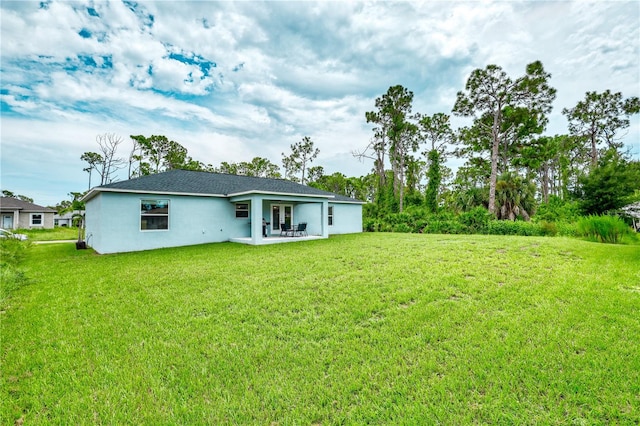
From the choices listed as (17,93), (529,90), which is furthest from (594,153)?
(17,93)

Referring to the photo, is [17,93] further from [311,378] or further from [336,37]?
[311,378]

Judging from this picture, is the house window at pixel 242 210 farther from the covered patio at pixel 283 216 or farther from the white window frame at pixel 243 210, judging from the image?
the covered patio at pixel 283 216

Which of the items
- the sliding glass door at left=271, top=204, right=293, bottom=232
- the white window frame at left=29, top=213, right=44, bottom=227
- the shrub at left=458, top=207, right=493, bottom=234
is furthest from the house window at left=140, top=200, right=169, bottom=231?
the white window frame at left=29, top=213, right=44, bottom=227

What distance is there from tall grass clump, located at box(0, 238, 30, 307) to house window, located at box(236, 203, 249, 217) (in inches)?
325

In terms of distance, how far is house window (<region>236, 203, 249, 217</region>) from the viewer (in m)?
14.7

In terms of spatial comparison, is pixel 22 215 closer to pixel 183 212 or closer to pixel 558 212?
pixel 183 212

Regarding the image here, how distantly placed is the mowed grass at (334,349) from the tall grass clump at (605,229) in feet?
15.4

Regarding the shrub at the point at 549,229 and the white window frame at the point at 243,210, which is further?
the white window frame at the point at 243,210

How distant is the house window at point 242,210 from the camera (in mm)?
14742

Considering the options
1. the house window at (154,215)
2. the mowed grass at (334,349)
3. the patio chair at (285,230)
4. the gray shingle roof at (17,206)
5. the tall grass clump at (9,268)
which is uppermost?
the gray shingle roof at (17,206)

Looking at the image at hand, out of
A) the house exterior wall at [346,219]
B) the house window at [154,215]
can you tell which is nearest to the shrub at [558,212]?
the house exterior wall at [346,219]

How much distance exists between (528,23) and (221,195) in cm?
1485

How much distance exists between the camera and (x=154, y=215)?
12.0 meters

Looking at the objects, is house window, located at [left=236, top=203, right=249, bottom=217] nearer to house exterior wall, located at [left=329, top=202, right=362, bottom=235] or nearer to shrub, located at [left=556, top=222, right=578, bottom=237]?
house exterior wall, located at [left=329, top=202, right=362, bottom=235]
